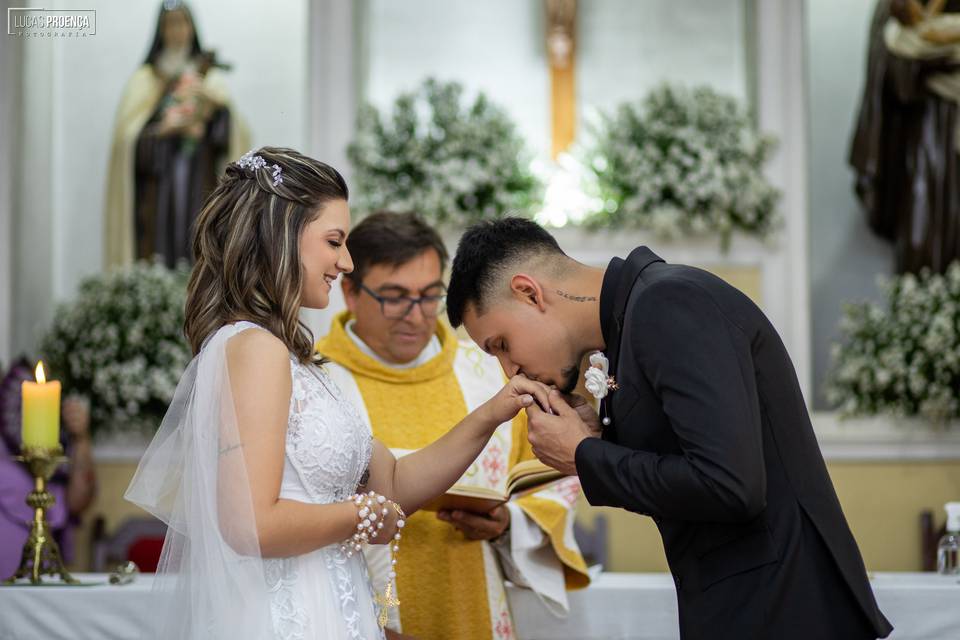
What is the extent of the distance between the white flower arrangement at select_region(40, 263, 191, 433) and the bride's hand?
13.0ft

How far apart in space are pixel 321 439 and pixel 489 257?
546 mm

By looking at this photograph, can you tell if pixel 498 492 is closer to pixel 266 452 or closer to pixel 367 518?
pixel 367 518

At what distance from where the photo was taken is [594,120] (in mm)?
7098

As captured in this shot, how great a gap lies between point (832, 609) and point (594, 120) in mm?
5153

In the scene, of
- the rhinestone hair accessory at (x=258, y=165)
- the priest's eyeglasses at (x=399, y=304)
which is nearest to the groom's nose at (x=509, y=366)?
the rhinestone hair accessory at (x=258, y=165)

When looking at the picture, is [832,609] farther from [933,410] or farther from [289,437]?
[933,410]

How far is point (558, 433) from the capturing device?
8.20 feet

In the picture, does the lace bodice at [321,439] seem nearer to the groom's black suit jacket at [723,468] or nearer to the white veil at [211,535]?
the white veil at [211,535]

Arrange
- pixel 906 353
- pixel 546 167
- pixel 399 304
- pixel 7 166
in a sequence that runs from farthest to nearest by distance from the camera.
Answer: pixel 546 167 < pixel 7 166 < pixel 906 353 < pixel 399 304

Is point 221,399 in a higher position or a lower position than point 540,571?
higher

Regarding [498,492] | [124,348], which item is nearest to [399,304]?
[498,492]

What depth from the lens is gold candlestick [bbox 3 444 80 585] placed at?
11.7 feet

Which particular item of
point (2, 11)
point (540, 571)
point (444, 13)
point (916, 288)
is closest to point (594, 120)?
point (444, 13)

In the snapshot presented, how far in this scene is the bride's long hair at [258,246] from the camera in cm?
250
